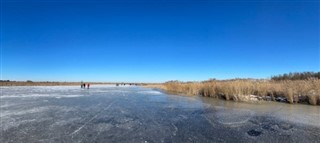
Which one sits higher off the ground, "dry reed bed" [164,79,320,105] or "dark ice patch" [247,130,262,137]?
"dry reed bed" [164,79,320,105]

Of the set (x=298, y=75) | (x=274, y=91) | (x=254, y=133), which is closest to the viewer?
(x=254, y=133)

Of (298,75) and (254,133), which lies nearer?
(254,133)

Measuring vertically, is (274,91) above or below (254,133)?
above

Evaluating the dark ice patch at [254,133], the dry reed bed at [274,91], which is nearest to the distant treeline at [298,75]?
the dry reed bed at [274,91]

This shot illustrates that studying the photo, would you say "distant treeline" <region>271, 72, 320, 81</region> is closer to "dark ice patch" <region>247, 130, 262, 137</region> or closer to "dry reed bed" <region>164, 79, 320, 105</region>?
"dry reed bed" <region>164, 79, 320, 105</region>

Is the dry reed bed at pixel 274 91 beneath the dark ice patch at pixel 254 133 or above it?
above

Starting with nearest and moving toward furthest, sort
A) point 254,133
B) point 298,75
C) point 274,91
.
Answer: point 254,133, point 274,91, point 298,75

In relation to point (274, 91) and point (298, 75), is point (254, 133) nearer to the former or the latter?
point (274, 91)

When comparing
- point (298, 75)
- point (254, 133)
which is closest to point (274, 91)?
point (254, 133)

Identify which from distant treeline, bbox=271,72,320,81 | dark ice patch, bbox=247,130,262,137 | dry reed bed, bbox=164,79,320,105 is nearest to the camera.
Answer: dark ice patch, bbox=247,130,262,137

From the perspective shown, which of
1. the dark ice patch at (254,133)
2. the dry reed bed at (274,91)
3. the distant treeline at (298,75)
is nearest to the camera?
the dark ice patch at (254,133)

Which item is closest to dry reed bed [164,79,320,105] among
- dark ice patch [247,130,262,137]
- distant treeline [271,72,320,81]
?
dark ice patch [247,130,262,137]

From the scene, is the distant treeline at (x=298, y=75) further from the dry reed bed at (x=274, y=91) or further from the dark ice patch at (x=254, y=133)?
the dark ice patch at (x=254, y=133)

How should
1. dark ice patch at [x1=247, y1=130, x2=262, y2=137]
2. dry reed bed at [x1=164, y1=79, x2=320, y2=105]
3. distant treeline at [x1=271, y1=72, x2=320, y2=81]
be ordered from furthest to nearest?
1. distant treeline at [x1=271, y1=72, x2=320, y2=81]
2. dry reed bed at [x1=164, y1=79, x2=320, y2=105]
3. dark ice patch at [x1=247, y1=130, x2=262, y2=137]
